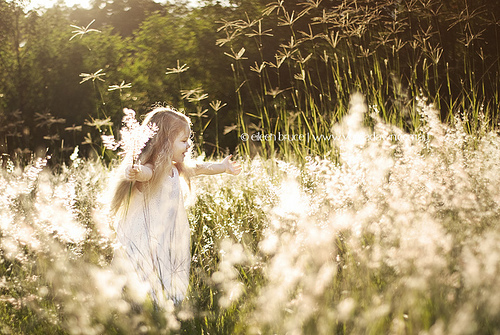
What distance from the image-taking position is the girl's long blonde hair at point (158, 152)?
113 inches

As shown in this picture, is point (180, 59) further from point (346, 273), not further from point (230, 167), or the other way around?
point (346, 273)

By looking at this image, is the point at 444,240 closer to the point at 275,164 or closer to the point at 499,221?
the point at 499,221

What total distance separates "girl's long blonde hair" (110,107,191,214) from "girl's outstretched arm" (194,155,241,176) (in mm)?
253

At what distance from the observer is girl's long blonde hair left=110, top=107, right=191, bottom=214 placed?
2879mm

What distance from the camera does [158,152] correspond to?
118 inches

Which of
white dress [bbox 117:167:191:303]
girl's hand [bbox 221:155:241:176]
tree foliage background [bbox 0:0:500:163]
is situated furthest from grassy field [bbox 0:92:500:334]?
tree foliage background [bbox 0:0:500:163]

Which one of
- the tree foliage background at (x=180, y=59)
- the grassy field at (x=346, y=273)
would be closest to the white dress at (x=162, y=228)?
the grassy field at (x=346, y=273)

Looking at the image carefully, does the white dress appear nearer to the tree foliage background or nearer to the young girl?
the young girl

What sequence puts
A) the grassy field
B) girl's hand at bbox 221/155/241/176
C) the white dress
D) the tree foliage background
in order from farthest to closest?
1. the tree foliage background
2. girl's hand at bbox 221/155/241/176
3. the white dress
4. the grassy field

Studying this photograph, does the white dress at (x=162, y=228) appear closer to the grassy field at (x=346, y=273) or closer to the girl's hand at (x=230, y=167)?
the grassy field at (x=346, y=273)

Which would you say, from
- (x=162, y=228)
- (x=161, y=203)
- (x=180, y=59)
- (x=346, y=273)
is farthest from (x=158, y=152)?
(x=180, y=59)

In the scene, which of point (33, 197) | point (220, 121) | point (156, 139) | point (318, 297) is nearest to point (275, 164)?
point (156, 139)

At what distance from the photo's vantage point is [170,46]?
22.8 feet

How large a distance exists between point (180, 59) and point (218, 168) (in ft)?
13.0
